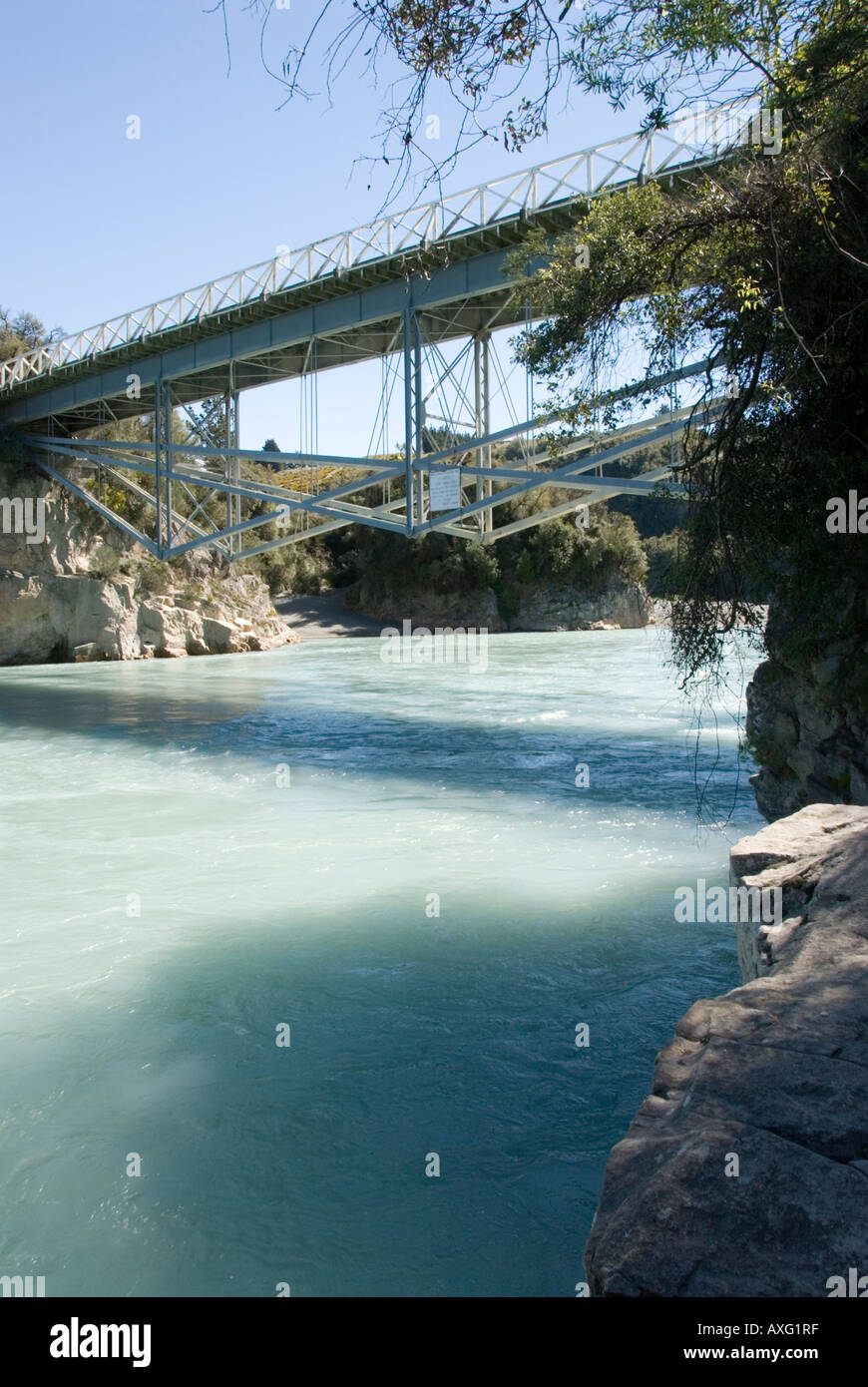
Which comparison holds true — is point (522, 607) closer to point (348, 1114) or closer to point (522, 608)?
point (522, 608)

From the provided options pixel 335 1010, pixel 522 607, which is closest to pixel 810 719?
pixel 335 1010

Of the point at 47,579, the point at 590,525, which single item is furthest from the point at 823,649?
the point at 590,525

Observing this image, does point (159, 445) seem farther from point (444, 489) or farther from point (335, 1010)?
point (335, 1010)

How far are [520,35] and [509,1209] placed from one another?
5.11 metres

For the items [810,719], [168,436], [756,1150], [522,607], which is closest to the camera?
[756,1150]

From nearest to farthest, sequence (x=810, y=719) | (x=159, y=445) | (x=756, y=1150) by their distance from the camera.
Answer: (x=756, y=1150) < (x=810, y=719) < (x=159, y=445)

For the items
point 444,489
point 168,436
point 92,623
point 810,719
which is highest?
point 168,436

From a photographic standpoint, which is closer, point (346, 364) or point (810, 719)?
point (810, 719)

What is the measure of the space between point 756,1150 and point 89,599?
27.9 meters

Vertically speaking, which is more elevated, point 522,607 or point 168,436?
point 168,436

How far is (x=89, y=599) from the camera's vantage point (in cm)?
2781

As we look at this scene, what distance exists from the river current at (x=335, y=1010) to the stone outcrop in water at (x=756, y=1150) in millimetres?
779

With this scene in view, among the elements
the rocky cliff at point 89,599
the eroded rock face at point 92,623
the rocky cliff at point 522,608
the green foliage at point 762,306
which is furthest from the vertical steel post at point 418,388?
the rocky cliff at point 522,608
